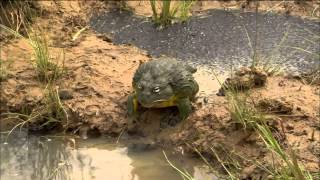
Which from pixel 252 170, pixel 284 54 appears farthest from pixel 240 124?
pixel 284 54

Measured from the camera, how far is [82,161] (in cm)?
485

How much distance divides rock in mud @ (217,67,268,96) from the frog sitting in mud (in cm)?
29

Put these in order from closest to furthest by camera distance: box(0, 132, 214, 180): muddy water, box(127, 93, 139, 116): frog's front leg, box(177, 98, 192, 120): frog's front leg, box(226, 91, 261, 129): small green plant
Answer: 1. box(226, 91, 261, 129): small green plant
2. box(0, 132, 214, 180): muddy water
3. box(177, 98, 192, 120): frog's front leg
4. box(127, 93, 139, 116): frog's front leg

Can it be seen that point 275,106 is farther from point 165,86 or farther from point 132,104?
point 132,104

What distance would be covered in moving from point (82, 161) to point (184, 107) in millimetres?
987

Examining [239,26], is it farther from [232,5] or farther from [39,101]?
[39,101]

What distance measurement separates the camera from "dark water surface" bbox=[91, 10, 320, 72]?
588 cm

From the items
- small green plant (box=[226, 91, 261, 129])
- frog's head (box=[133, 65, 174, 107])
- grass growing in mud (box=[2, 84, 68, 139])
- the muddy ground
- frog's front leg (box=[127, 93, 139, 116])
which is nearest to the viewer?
small green plant (box=[226, 91, 261, 129])

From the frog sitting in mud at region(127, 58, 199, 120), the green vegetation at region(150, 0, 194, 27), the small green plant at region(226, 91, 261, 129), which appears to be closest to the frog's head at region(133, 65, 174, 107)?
the frog sitting in mud at region(127, 58, 199, 120)

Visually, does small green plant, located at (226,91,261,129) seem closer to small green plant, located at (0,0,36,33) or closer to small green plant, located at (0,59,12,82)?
small green plant, located at (0,59,12,82)

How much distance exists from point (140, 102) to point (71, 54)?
1.44 m

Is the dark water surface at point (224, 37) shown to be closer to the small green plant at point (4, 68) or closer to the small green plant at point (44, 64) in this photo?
the small green plant at point (44, 64)

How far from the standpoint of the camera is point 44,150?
505cm

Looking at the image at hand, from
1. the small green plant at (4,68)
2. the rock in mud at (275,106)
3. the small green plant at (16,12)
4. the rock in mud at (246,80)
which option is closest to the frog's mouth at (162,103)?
the rock in mud at (246,80)
